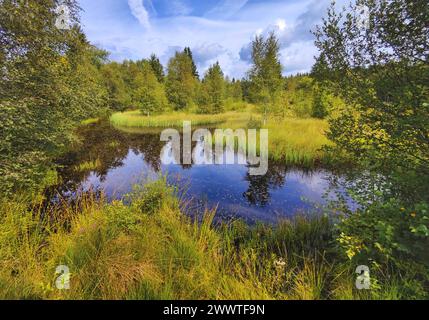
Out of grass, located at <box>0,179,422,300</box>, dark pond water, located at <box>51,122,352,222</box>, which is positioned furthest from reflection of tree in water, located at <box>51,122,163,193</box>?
grass, located at <box>0,179,422,300</box>

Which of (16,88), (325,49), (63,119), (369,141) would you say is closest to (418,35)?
(325,49)

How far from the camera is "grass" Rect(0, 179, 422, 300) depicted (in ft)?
8.73

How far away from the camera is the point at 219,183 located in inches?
369

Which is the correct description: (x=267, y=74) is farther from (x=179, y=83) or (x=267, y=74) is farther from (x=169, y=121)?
(x=179, y=83)

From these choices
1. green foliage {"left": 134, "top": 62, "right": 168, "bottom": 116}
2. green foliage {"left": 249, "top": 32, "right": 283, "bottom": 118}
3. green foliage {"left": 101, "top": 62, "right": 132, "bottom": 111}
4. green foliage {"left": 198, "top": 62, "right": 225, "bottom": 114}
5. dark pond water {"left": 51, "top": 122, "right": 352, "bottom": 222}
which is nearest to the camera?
dark pond water {"left": 51, "top": 122, "right": 352, "bottom": 222}

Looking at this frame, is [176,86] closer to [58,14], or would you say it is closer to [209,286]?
[58,14]

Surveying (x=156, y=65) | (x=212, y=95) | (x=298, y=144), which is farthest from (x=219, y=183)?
(x=156, y=65)

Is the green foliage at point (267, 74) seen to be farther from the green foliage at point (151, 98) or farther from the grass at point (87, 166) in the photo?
the green foliage at point (151, 98)

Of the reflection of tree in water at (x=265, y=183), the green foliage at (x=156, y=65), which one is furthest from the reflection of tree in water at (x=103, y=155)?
the green foliage at (x=156, y=65)

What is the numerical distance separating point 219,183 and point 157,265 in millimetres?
6229

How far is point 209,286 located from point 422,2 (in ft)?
16.0

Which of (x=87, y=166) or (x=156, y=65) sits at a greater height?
(x=156, y=65)

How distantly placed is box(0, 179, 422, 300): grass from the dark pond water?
1.87 meters

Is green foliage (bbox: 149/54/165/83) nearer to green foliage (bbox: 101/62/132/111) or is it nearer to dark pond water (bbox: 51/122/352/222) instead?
green foliage (bbox: 101/62/132/111)
